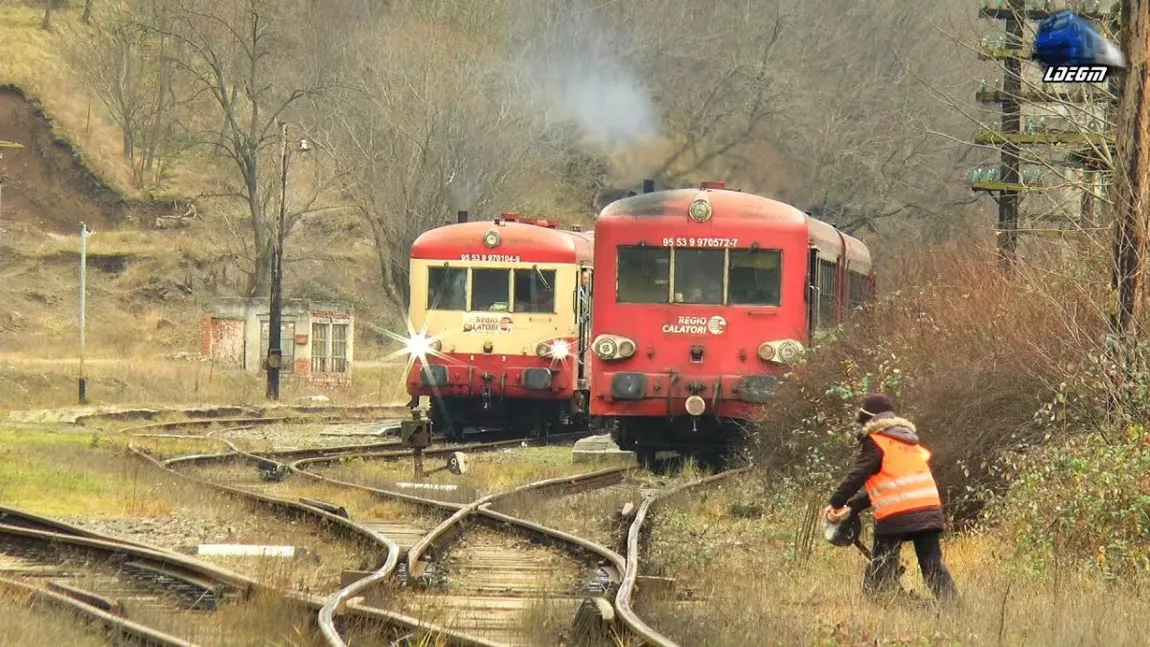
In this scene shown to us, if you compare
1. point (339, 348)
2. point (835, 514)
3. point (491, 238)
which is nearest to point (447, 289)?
point (491, 238)

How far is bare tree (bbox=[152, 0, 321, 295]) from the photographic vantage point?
5178cm

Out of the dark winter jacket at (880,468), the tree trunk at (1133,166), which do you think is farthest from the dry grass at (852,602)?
the tree trunk at (1133,166)

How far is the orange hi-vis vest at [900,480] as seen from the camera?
8734 mm

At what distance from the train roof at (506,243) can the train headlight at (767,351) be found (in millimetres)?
5329

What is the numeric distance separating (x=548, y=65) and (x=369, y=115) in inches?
217

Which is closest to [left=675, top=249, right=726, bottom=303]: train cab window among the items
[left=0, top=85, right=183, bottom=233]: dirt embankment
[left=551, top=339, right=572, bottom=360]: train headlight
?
[left=551, top=339, right=572, bottom=360]: train headlight

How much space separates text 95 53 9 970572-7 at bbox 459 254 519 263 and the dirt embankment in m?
43.2

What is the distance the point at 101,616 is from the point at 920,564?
4.09 m

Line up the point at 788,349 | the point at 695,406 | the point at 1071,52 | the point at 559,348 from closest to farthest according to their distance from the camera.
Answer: the point at 1071,52 → the point at 695,406 → the point at 788,349 → the point at 559,348

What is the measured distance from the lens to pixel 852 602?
9125 millimetres

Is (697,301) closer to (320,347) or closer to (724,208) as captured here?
(724,208)

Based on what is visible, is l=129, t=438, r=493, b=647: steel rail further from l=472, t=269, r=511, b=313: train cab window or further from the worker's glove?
l=472, t=269, r=511, b=313: train cab window

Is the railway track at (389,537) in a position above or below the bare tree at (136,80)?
below

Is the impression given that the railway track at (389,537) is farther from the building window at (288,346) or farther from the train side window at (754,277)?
the building window at (288,346)
